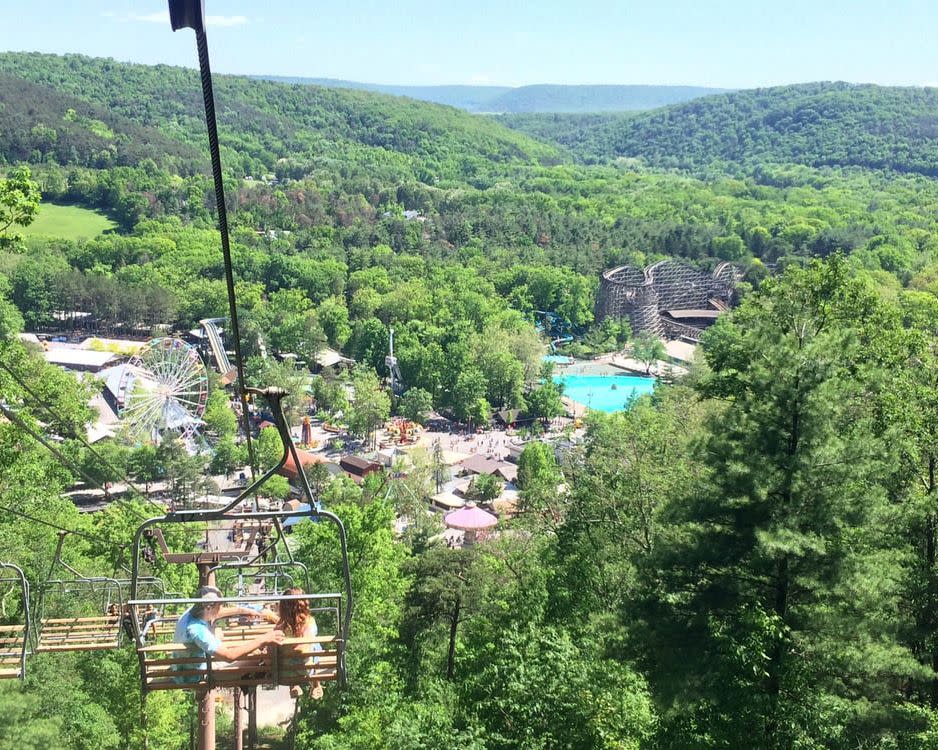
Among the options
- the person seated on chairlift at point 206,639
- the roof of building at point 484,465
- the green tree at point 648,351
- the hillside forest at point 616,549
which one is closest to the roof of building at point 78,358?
the hillside forest at point 616,549

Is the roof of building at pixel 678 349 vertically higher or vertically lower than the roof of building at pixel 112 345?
lower

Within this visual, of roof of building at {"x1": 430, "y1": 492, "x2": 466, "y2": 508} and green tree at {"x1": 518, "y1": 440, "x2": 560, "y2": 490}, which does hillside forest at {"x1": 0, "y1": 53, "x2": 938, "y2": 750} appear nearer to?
green tree at {"x1": 518, "y1": 440, "x2": 560, "y2": 490}

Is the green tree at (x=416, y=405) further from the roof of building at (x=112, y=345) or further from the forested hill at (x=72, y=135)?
the forested hill at (x=72, y=135)

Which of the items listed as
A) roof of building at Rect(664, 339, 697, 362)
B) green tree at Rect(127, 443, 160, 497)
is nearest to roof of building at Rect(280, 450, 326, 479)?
green tree at Rect(127, 443, 160, 497)

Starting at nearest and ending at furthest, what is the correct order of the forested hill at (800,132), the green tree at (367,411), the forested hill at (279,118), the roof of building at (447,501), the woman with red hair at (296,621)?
the woman with red hair at (296,621) < the roof of building at (447,501) < the green tree at (367,411) < the forested hill at (279,118) < the forested hill at (800,132)

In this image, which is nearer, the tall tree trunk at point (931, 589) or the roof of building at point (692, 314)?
the tall tree trunk at point (931, 589)

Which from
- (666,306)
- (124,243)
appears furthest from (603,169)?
(124,243)
